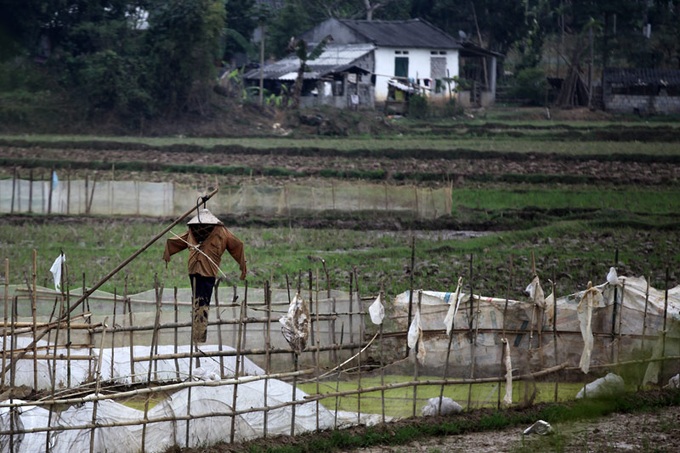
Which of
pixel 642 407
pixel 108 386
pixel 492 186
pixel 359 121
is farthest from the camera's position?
pixel 359 121

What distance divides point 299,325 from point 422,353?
125 centimetres

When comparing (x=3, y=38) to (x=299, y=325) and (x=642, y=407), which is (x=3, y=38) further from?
(x=642, y=407)

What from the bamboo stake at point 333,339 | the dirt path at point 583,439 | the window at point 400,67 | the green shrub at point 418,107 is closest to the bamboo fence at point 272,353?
the bamboo stake at point 333,339

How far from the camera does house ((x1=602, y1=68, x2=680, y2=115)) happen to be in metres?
42.4

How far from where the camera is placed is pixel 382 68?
4641 cm

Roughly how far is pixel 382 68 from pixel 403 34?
7.45ft

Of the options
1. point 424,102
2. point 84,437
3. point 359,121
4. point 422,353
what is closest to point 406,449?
point 422,353

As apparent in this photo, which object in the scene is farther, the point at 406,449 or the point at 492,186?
the point at 492,186

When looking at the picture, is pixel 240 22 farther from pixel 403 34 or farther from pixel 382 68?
pixel 403 34

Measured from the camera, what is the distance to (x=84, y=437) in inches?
313

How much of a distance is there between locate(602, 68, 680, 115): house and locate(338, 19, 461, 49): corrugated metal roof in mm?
7402

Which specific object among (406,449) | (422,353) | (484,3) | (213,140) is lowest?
(406,449)

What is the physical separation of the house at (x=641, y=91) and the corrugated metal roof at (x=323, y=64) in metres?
10.1

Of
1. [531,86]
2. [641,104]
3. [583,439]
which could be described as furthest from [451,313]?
[531,86]
